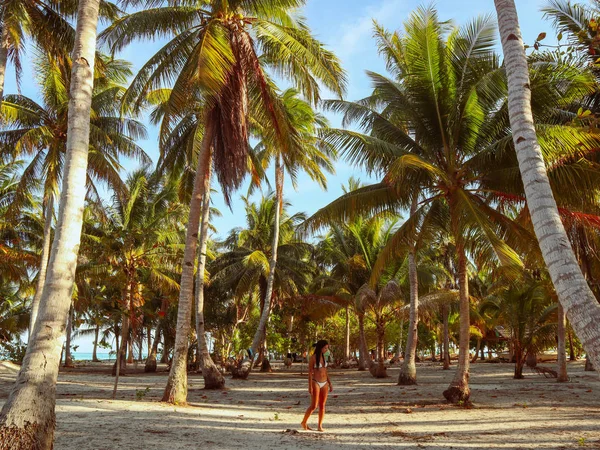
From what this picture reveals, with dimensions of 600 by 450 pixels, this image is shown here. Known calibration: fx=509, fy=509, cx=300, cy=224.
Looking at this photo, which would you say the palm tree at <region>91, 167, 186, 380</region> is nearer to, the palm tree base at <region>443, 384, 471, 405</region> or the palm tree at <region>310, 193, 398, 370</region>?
the palm tree at <region>310, 193, 398, 370</region>

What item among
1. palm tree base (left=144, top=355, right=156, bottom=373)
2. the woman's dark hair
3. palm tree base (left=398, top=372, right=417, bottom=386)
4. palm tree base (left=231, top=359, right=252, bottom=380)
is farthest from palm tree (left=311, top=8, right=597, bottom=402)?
palm tree base (left=144, top=355, right=156, bottom=373)

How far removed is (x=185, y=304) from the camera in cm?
1188

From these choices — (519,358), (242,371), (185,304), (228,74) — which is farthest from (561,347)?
(228,74)

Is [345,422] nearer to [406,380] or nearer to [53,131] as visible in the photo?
[406,380]

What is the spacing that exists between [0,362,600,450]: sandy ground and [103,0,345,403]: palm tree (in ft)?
6.56

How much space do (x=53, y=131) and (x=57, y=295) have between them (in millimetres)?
13200

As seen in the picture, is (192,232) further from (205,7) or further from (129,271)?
(129,271)

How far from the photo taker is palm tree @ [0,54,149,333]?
16516mm

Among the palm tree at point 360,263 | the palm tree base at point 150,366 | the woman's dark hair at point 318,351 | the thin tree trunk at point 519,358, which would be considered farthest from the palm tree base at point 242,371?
the woman's dark hair at point 318,351

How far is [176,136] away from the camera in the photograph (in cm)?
1605

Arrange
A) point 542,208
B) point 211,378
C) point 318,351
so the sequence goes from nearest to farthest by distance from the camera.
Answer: point 542,208
point 318,351
point 211,378

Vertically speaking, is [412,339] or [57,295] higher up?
[57,295]

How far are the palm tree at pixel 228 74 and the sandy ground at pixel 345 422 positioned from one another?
2000 mm

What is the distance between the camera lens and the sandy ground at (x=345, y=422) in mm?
7367
